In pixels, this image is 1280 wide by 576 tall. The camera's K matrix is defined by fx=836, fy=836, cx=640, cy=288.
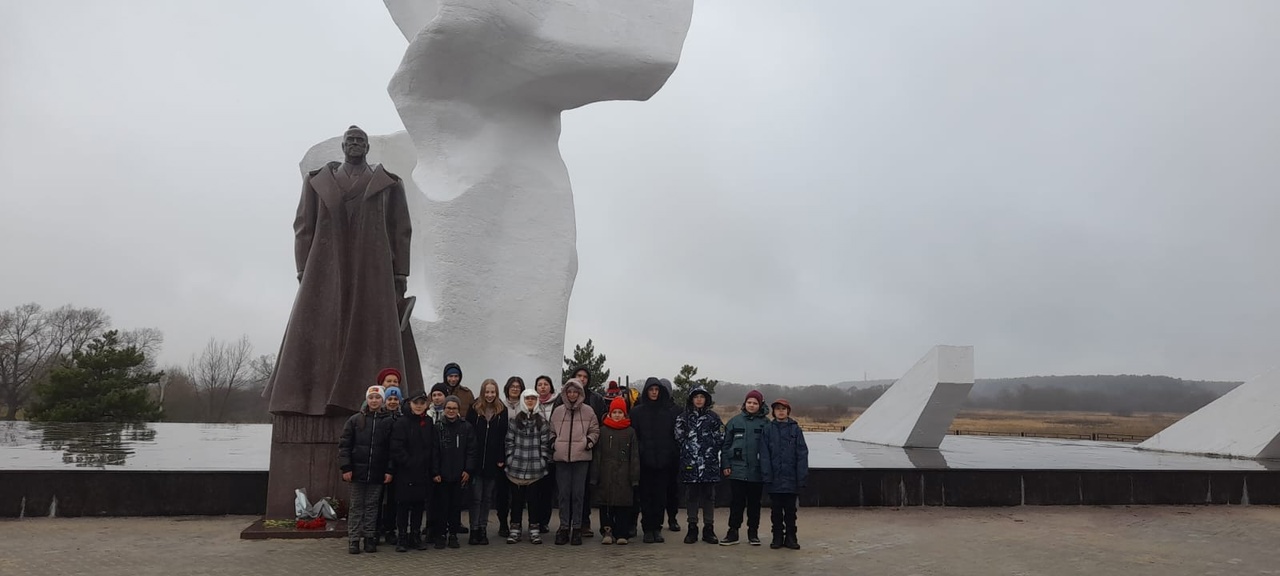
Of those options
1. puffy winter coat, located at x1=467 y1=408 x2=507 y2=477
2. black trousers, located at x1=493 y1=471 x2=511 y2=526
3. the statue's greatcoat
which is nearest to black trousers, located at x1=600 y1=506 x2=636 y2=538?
black trousers, located at x1=493 y1=471 x2=511 y2=526

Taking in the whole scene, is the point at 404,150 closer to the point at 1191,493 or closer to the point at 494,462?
the point at 494,462

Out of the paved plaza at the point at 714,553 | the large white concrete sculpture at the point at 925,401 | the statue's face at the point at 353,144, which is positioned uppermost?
the statue's face at the point at 353,144

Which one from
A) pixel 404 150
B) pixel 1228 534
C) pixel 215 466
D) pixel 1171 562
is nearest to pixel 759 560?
pixel 1171 562

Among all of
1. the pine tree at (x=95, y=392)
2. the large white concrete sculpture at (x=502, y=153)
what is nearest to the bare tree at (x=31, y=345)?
the pine tree at (x=95, y=392)

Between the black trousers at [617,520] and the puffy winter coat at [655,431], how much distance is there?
351mm

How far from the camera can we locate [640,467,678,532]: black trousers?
5.83 metres

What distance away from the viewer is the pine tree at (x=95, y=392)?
Answer: 17969mm

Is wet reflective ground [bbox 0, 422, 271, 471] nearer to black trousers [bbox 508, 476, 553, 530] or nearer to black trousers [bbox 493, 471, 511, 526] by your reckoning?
black trousers [bbox 493, 471, 511, 526]

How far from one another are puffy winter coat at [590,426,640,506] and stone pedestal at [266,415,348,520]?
5.69ft

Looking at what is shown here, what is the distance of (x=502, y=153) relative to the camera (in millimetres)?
9031

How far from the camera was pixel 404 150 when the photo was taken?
9.98m

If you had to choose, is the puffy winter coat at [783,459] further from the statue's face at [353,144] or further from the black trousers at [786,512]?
the statue's face at [353,144]

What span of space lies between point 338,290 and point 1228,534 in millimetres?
6922

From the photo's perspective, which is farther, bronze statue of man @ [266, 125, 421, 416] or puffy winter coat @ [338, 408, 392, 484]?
bronze statue of man @ [266, 125, 421, 416]
